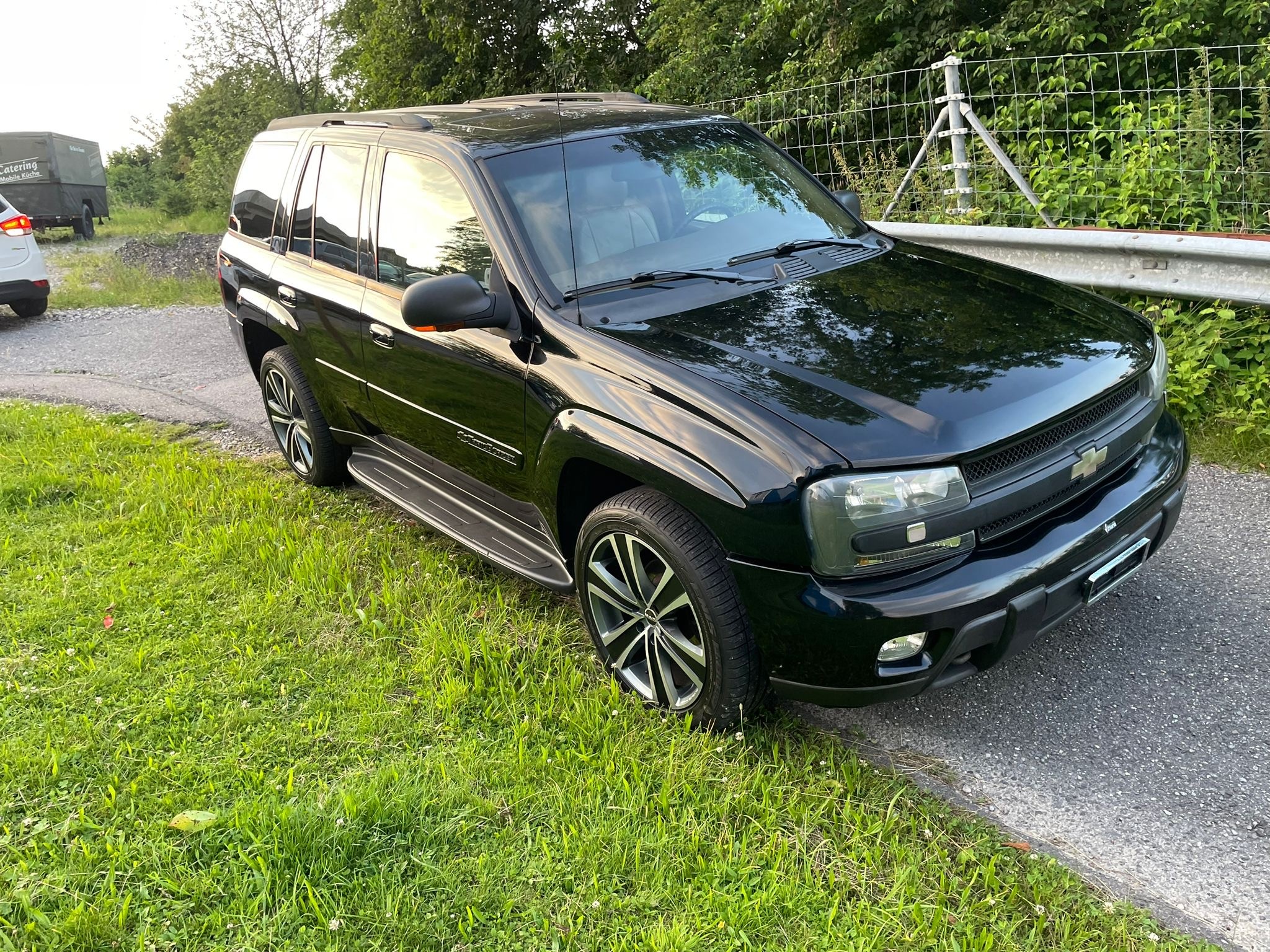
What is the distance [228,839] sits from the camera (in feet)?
9.29

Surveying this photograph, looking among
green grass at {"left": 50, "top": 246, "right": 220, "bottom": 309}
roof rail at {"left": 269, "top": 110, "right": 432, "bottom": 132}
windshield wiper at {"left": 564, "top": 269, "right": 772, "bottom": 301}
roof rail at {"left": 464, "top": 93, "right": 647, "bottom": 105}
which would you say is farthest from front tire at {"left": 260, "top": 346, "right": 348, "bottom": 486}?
green grass at {"left": 50, "top": 246, "right": 220, "bottom": 309}

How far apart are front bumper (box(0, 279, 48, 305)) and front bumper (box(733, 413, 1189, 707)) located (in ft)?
39.5

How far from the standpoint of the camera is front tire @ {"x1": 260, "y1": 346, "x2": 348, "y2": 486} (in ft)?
17.3

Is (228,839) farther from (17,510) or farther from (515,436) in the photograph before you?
(17,510)

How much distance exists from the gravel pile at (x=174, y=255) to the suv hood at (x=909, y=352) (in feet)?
44.6

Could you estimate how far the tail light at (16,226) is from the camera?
39.2 ft

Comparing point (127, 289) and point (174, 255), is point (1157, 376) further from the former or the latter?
point (174, 255)

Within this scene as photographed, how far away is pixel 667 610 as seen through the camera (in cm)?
311

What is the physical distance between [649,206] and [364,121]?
170cm

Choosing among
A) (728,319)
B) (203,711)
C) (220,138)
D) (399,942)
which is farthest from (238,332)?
(220,138)

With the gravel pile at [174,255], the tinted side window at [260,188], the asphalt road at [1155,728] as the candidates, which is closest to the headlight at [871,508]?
the asphalt road at [1155,728]

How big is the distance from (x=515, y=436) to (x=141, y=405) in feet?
17.5

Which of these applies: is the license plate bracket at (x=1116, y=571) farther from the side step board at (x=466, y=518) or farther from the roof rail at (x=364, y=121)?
the roof rail at (x=364, y=121)

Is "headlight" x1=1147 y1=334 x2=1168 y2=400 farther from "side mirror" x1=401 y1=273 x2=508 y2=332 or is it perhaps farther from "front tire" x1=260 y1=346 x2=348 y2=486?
"front tire" x1=260 y1=346 x2=348 y2=486
